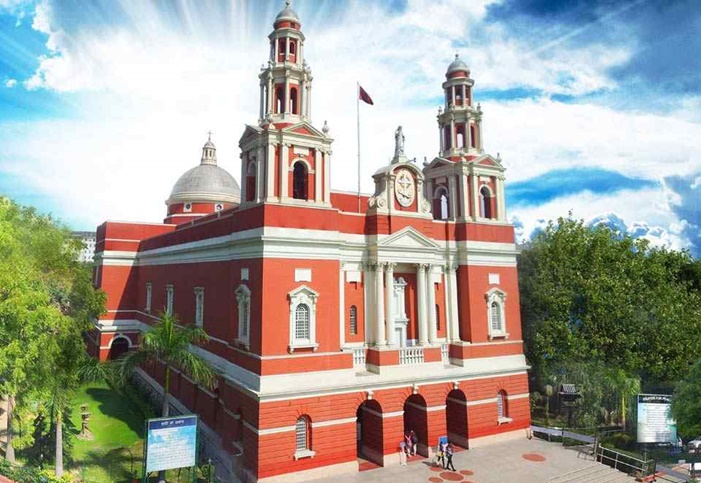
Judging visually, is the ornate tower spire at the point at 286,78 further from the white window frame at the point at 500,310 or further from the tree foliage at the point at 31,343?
the white window frame at the point at 500,310

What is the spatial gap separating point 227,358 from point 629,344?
72.3 ft

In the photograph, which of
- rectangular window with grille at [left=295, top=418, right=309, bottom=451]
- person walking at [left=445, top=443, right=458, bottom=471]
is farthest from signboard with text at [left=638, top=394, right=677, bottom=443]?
rectangular window with grille at [left=295, top=418, right=309, bottom=451]

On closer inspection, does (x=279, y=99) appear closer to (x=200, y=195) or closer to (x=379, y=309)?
(x=379, y=309)

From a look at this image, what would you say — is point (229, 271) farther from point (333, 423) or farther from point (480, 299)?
point (480, 299)

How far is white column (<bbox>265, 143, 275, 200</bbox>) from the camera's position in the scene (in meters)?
20.3

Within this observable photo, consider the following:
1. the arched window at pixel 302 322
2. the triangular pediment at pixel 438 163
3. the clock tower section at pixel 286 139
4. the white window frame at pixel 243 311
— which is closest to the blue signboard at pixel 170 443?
the white window frame at pixel 243 311

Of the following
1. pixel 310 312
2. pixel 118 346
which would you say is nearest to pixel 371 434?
pixel 310 312

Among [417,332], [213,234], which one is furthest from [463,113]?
[213,234]

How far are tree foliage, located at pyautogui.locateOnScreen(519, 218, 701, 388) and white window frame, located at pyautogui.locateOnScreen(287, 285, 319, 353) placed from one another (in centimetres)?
1545

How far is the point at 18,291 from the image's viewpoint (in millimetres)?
17000

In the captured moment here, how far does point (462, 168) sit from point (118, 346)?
3171cm

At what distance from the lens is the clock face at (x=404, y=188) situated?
23719 millimetres

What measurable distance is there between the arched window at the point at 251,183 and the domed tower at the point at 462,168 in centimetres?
1033

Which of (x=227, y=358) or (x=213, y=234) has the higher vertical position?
(x=213, y=234)
